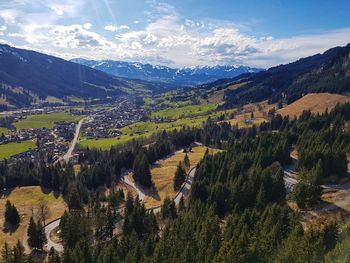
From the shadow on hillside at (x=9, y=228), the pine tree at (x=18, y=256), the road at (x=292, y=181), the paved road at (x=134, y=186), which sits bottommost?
the shadow on hillside at (x=9, y=228)

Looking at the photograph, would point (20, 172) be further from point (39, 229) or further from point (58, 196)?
point (39, 229)

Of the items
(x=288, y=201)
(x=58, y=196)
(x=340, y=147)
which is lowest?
(x=58, y=196)

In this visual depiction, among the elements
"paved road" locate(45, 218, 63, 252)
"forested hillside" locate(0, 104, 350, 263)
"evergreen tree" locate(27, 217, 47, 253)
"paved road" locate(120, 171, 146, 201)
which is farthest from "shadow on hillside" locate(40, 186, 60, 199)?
"evergreen tree" locate(27, 217, 47, 253)

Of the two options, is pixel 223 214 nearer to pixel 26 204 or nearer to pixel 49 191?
pixel 26 204

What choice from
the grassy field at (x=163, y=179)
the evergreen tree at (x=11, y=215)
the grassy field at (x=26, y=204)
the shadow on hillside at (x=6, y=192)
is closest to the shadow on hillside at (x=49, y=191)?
the grassy field at (x=26, y=204)

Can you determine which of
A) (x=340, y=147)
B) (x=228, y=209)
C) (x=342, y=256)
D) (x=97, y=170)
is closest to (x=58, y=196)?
(x=97, y=170)

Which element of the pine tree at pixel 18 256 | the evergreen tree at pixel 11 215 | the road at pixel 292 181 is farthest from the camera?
the evergreen tree at pixel 11 215

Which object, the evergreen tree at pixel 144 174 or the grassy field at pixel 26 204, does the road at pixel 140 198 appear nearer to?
the evergreen tree at pixel 144 174

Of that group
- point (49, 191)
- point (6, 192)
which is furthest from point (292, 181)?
point (6, 192)

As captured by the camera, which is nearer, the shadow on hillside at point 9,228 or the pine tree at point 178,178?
the shadow on hillside at point 9,228
